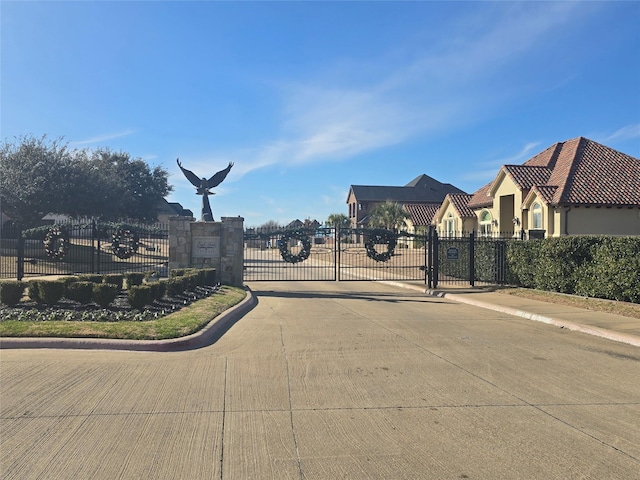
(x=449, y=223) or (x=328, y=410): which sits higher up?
(x=449, y=223)

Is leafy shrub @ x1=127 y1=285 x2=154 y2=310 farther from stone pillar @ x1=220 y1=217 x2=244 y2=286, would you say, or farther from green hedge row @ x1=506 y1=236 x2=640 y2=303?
green hedge row @ x1=506 y1=236 x2=640 y2=303

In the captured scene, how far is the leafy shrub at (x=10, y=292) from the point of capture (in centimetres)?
1073

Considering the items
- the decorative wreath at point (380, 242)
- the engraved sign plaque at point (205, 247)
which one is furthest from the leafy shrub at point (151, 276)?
the decorative wreath at point (380, 242)

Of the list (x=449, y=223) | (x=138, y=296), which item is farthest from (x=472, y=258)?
(x=449, y=223)

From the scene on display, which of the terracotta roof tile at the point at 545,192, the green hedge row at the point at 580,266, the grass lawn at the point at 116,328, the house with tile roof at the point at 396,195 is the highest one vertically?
the house with tile roof at the point at 396,195

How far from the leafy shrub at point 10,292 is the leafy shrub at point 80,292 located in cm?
100

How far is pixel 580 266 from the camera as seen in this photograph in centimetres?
1496

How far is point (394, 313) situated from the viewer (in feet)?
43.0

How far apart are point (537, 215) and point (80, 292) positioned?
25.0 metres

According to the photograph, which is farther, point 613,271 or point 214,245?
point 214,245

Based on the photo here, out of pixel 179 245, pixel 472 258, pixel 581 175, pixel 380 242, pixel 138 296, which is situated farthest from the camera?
pixel 581 175

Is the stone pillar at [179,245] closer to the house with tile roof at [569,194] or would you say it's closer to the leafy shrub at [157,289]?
the leafy shrub at [157,289]

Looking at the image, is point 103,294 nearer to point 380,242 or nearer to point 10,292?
point 10,292

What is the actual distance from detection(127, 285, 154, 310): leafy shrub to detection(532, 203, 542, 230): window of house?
77.5 ft
